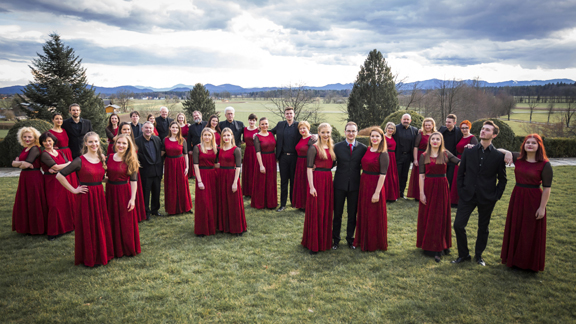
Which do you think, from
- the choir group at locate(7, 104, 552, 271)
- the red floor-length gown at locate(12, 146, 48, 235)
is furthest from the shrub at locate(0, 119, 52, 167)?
the red floor-length gown at locate(12, 146, 48, 235)

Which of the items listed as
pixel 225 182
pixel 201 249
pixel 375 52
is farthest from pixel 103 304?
pixel 375 52

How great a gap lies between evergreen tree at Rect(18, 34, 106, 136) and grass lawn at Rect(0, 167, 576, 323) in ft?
72.4

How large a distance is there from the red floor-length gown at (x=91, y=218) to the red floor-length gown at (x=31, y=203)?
213 cm

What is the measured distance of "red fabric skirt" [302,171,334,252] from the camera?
5.61 metres

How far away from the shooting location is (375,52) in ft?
102

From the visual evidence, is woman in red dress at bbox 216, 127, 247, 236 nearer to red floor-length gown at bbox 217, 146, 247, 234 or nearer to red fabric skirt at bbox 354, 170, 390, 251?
red floor-length gown at bbox 217, 146, 247, 234

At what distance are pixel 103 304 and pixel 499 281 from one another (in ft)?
18.9

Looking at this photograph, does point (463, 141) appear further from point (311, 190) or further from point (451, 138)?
point (311, 190)

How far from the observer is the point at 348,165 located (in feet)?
18.3

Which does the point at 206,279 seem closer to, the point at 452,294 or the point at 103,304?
the point at 103,304

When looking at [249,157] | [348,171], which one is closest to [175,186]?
[249,157]

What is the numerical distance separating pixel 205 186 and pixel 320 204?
2523mm

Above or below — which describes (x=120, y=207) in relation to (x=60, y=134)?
below

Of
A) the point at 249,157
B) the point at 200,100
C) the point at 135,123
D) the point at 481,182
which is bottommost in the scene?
→ the point at 249,157
